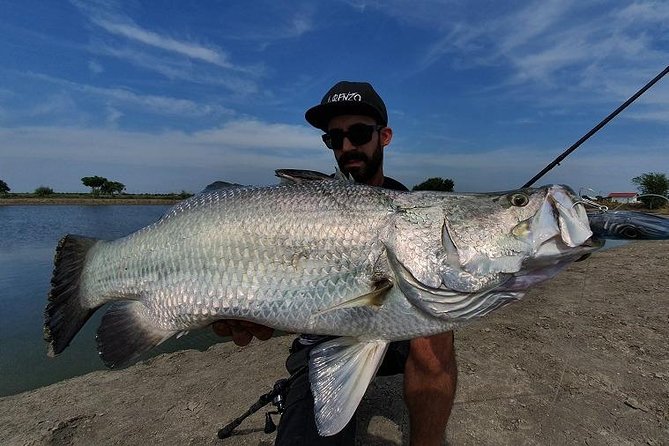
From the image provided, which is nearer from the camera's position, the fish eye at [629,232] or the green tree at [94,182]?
the fish eye at [629,232]

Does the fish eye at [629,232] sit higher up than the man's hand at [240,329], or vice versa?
the fish eye at [629,232]

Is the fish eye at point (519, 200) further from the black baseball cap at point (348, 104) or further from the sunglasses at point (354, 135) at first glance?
the black baseball cap at point (348, 104)

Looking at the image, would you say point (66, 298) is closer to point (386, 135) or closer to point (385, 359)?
point (385, 359)

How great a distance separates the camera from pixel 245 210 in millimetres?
2666

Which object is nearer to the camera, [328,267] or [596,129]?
[328,267]

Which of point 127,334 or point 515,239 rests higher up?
point 515,239

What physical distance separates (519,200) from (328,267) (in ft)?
3.51

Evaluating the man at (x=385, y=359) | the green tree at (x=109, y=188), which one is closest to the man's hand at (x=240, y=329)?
the man at (x=385, y=359)

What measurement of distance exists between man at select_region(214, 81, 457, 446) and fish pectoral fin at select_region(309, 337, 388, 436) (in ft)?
2.63

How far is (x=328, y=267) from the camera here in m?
2.36

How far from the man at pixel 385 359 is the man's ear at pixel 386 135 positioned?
12 millimetres

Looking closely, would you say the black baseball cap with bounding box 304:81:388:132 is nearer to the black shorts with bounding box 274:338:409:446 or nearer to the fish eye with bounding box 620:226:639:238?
the black shorts with bounding box 274:338:409:446

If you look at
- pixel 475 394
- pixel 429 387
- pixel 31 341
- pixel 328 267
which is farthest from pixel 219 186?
pixel 31 341

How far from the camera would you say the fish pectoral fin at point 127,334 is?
2777 millimetres
